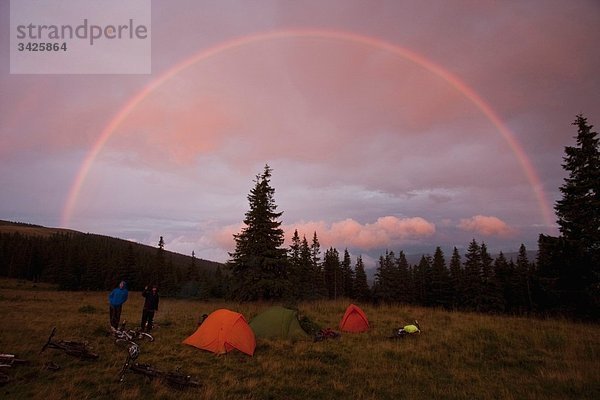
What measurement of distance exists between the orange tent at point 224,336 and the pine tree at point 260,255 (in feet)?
43.7

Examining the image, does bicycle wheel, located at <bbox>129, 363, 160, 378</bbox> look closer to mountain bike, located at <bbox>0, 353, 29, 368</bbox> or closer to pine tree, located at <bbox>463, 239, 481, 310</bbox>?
mountain bike, located at <bbox>0, 353, 29, 368</bbox>

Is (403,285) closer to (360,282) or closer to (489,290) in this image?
(360,282)

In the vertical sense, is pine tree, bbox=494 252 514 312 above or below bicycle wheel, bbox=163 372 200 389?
below

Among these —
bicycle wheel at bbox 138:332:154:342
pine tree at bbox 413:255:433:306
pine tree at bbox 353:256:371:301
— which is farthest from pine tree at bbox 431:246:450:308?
bicycle wheel at bbox 138:332:154:342

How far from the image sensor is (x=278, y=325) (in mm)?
14617

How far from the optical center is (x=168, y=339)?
1345 centimetres

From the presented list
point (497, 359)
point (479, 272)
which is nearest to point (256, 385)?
point (497, 359)

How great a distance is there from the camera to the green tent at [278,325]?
14.4m

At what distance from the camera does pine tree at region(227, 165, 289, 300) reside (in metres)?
26.2

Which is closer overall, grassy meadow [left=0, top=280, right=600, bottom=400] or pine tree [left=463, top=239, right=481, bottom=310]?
grassy meadow [left=0, top=280, right=600, bottom=400]

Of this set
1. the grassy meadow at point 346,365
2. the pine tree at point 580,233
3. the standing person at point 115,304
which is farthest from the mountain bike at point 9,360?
the pine tree at point 580,233

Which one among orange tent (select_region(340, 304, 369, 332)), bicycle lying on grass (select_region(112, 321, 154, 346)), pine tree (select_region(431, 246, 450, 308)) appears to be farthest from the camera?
pine tree (select_region(431, 246, 450, 308))

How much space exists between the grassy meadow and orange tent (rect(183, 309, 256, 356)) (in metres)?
0.30

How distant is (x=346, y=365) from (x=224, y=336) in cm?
451
